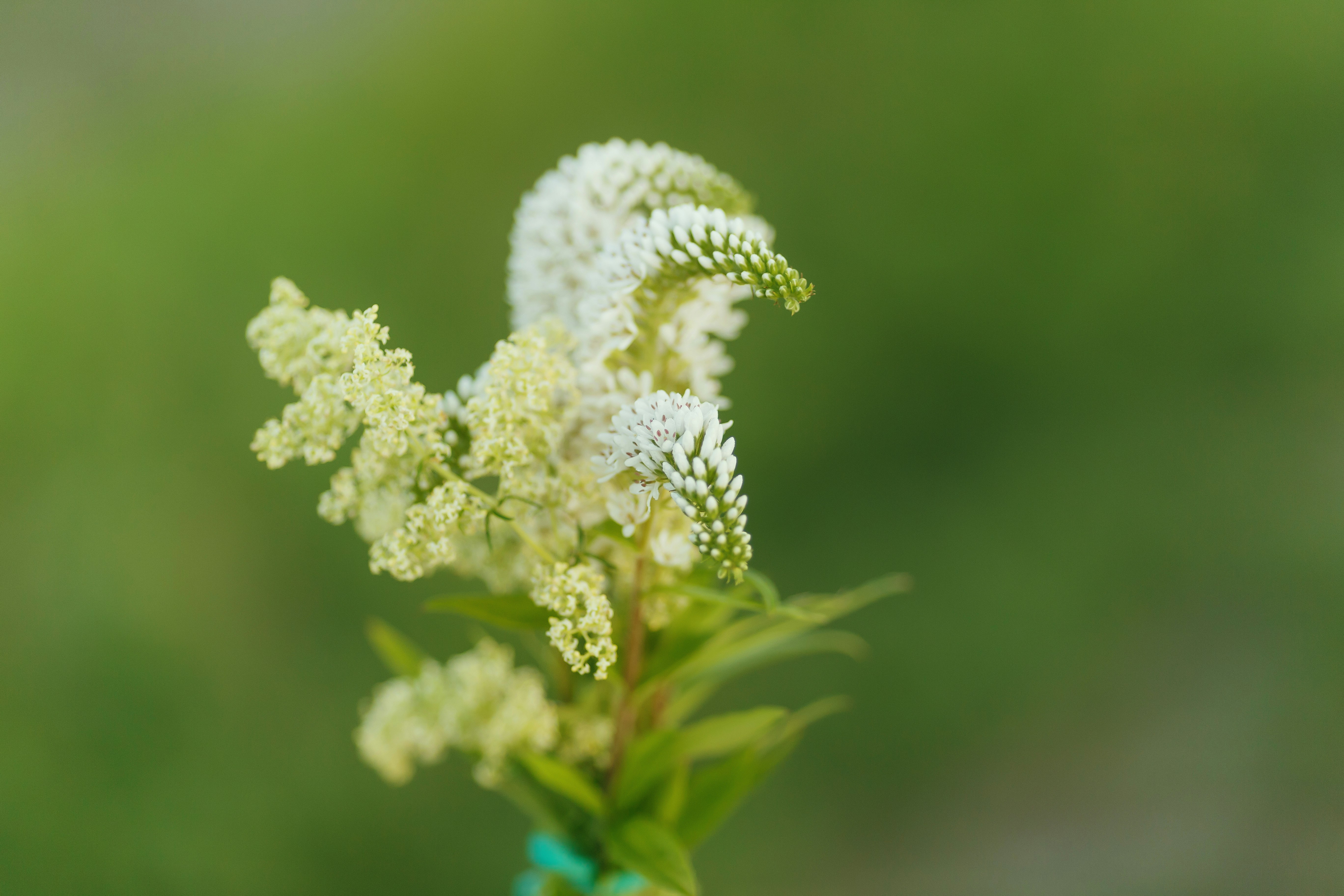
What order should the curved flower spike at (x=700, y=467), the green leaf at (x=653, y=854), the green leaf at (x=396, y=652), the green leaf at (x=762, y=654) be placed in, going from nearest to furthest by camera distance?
1. the curved flower spike at (x=700, y=467)
2. the green leaf at (x=653, y=854)
3. the green leaf at (x=762, y=654)
4. the green leaf at (x=396, y=652)

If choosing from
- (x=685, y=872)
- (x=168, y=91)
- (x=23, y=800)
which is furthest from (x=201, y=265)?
(x=685, y=872)

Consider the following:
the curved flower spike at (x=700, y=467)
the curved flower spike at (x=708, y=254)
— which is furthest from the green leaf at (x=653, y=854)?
the curved flower spike at (x=708, y=254)

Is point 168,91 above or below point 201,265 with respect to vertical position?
above

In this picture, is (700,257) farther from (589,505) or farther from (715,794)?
(715,794)

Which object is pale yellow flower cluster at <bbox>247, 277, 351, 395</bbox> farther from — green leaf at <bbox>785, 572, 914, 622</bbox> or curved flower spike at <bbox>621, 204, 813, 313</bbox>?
green leaf at <bbox>785, 572, 914, 622</bbox>

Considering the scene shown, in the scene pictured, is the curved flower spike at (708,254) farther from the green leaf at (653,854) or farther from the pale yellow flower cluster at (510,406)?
the green leaf at (653,854)

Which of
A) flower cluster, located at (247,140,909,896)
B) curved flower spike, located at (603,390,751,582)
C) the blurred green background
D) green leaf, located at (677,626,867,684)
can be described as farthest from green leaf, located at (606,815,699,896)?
the blurred green background

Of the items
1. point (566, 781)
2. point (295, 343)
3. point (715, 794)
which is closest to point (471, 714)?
point (566, 781)

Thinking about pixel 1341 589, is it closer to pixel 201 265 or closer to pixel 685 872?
pixel 685 872
